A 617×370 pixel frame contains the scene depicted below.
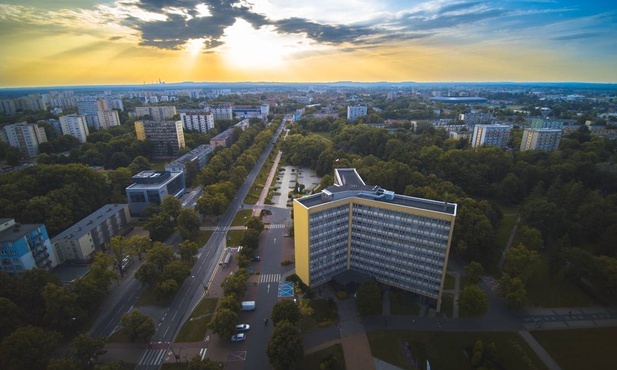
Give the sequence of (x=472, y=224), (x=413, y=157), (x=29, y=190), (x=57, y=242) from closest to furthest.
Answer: (x=57, y=242) < (x=472, y=224) < (x=29, y=190) < (x=413, y=157)

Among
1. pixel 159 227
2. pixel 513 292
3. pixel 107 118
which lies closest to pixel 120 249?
pixel 159 227

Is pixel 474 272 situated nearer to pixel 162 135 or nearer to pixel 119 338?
pixel 119 338

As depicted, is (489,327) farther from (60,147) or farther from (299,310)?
(60,147)

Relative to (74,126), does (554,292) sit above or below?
below

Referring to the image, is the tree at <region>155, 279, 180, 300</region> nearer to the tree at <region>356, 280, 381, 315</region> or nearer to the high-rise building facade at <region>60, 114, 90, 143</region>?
the tree at <region>356, 280, 381, 315</region>

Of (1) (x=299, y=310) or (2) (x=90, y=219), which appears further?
(2) (x=90, y=219)

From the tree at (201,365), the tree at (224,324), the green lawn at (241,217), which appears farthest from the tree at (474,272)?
the green lawn at (241,217)

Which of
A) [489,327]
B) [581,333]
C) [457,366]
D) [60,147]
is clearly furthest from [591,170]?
[60,147]

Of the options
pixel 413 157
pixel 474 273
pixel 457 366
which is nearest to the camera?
pixel 457 366
